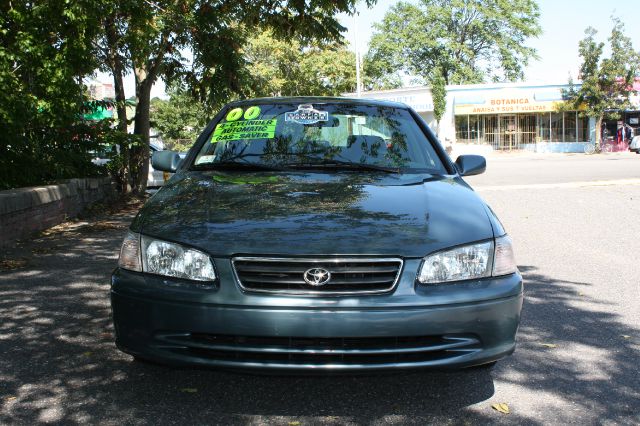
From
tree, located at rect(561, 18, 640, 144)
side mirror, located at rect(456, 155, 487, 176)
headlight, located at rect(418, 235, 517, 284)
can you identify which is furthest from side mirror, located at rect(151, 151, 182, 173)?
tree, located at rect(561, 18, 640, 144)

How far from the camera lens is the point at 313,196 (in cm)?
335

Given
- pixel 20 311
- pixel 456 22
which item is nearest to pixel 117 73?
pixel 20 311

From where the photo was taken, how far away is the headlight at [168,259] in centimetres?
288

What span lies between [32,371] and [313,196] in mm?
1878

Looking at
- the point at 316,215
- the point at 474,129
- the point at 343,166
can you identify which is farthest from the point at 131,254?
the point at 474,129

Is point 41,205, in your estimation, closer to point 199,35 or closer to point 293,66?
point 199,35

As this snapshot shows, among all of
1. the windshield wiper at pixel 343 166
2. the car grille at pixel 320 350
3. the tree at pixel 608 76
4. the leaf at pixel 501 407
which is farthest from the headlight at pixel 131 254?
the tree at pixel 608 76

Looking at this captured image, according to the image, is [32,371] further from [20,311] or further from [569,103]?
[569,103]

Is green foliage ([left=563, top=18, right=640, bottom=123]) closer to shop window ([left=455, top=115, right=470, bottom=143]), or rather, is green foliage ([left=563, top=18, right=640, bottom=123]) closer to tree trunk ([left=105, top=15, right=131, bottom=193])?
shop window ([left=455, top=115, right=470, bottom=143])

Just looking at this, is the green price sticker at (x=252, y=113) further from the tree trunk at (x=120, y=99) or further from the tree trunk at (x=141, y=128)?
the tree trunk at (x=141, y=128)

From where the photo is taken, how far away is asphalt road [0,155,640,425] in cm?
308

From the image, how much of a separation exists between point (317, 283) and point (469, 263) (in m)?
0.72

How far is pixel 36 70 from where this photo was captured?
941 cm

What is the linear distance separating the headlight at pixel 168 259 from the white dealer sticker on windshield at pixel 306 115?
1.68m
